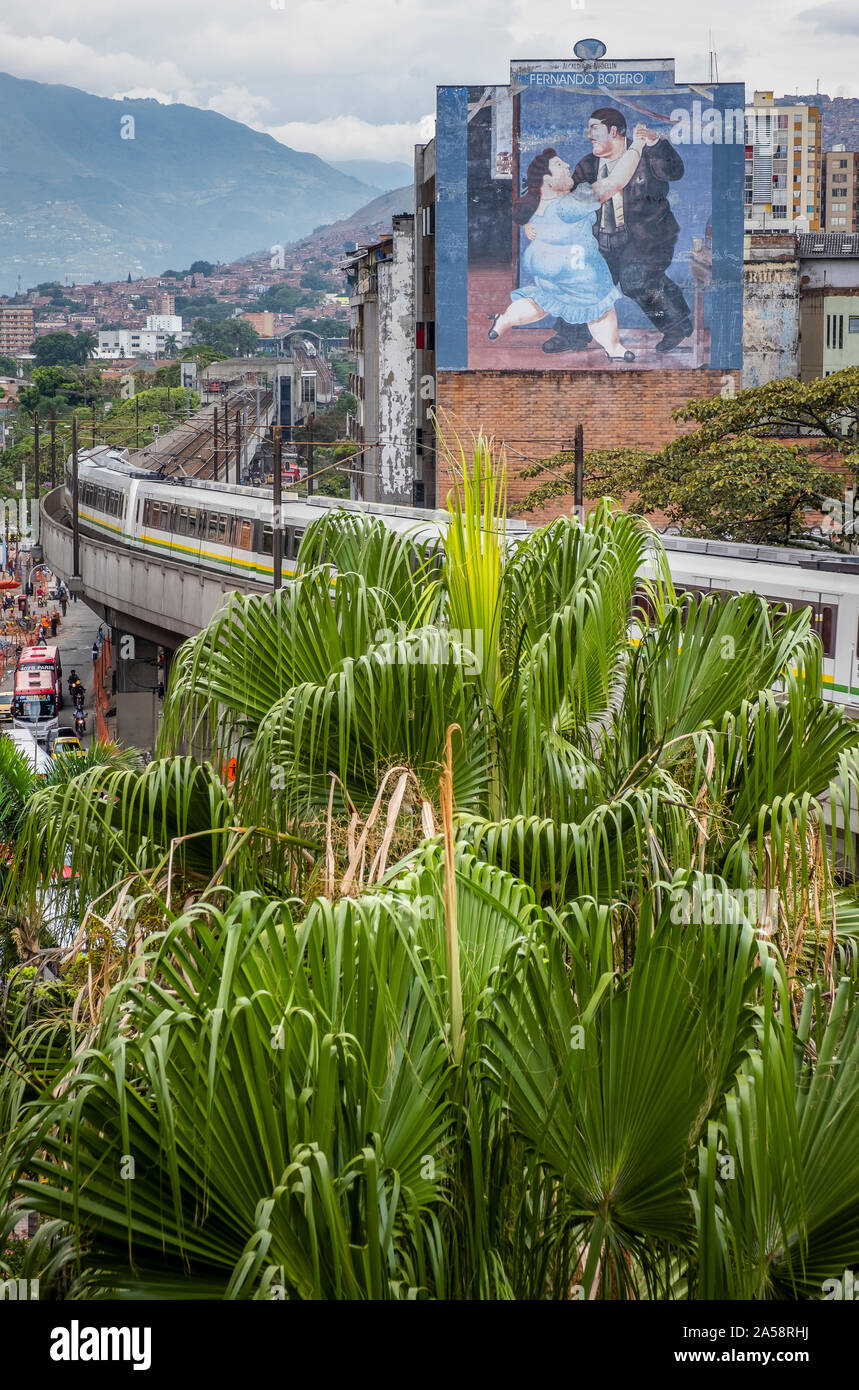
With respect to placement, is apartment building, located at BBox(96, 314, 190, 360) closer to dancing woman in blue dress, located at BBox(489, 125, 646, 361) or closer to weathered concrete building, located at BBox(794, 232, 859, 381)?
weathered concrete building, located at BBox(794, 232, 859, 381)

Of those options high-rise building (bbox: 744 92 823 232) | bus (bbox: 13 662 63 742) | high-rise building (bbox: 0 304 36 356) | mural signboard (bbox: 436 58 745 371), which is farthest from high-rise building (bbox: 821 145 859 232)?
high-rise building (bbox: 0 304 36 356)

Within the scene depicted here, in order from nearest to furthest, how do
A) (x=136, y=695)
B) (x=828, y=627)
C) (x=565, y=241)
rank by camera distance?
(x=828, y=627), (x=136, y=695), (x=565, y=241)

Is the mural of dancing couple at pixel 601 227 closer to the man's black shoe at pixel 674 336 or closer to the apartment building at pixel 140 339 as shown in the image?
the man's black shoe at pixel 674 336

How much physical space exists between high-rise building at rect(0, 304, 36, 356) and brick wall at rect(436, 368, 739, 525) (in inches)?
4663

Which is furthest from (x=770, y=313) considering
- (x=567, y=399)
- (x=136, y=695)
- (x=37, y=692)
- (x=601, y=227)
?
(x=37, y=692)

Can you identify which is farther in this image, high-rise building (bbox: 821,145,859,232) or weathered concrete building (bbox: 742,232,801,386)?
high-rise building (bbox: 821,145,859,232)

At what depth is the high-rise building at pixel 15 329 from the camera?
488 feet

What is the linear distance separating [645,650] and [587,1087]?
2283 mm

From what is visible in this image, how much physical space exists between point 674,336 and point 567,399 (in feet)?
9.79

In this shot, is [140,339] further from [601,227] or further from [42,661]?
[42,661]

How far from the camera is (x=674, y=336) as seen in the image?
3744cm

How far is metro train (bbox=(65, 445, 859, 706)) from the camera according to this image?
16000 millimetres

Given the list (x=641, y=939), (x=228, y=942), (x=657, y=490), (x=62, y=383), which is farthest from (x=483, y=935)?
(x=62, y=383)
